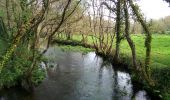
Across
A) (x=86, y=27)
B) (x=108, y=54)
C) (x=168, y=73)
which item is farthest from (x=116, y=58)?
(x=86, y=27)

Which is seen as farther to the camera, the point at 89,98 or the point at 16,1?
the point at 16,1

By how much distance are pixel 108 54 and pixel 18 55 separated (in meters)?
20.9

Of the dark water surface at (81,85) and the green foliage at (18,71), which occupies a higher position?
the green foliage at (18,71)

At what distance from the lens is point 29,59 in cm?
3381

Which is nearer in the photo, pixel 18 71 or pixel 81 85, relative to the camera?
pixel 18 71

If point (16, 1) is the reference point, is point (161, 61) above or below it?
below

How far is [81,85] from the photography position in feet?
97.0

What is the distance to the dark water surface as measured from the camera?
25.3 m

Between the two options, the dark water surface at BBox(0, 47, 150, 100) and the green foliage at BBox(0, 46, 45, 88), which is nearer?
the dark water surface at BBox(0, 47, 150, 100)

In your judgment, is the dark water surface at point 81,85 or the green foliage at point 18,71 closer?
the dark water surface at point 81,85

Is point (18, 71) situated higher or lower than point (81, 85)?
higher

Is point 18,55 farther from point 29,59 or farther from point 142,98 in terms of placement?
point 142,98

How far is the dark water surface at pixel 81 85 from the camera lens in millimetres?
25344

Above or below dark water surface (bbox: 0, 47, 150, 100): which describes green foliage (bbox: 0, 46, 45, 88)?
above
